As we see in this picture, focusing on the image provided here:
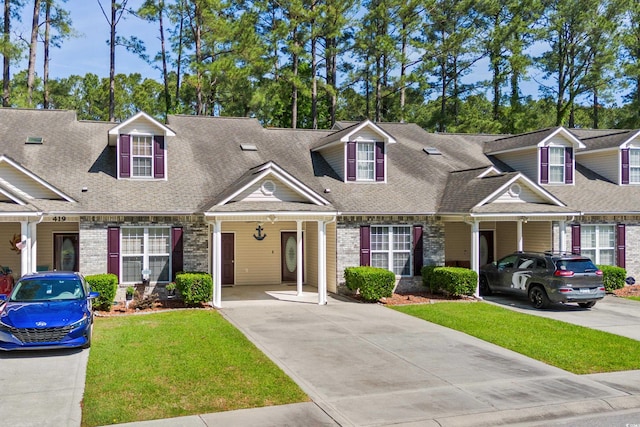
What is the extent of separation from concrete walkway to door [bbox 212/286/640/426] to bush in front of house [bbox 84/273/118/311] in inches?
151

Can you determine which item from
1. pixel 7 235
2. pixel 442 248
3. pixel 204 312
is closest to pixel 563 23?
pixel 442 248

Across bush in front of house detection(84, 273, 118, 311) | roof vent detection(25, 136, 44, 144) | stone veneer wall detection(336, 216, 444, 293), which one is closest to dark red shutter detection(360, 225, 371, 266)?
stone veneer wall detection(336, 216, 444, 293)

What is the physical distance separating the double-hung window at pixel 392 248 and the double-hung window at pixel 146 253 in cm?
710

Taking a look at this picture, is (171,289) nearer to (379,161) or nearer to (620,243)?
(379,161)

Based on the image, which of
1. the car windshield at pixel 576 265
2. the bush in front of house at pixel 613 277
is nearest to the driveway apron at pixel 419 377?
the car windshield at pixel 576 265

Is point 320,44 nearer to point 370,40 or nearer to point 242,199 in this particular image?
point 370,40

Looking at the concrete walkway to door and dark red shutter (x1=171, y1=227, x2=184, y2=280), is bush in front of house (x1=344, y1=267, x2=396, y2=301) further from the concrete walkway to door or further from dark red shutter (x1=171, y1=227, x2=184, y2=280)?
dark red shutter (x1=171, y1=227, x2=184, y2=280)

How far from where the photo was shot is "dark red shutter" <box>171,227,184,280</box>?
18500mm

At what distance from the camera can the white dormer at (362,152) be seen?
21875 mm

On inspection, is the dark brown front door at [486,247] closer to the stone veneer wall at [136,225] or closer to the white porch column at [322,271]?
the white porch column at [322,271]

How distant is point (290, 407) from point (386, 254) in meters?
12.4

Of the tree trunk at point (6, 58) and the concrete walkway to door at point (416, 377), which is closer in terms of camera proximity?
the concrete walkway to door at point (416, 377)

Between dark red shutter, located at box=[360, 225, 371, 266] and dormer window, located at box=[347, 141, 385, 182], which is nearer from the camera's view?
dark red shutter, located at box=[360, 225, 371, 266]

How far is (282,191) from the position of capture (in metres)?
18.5
